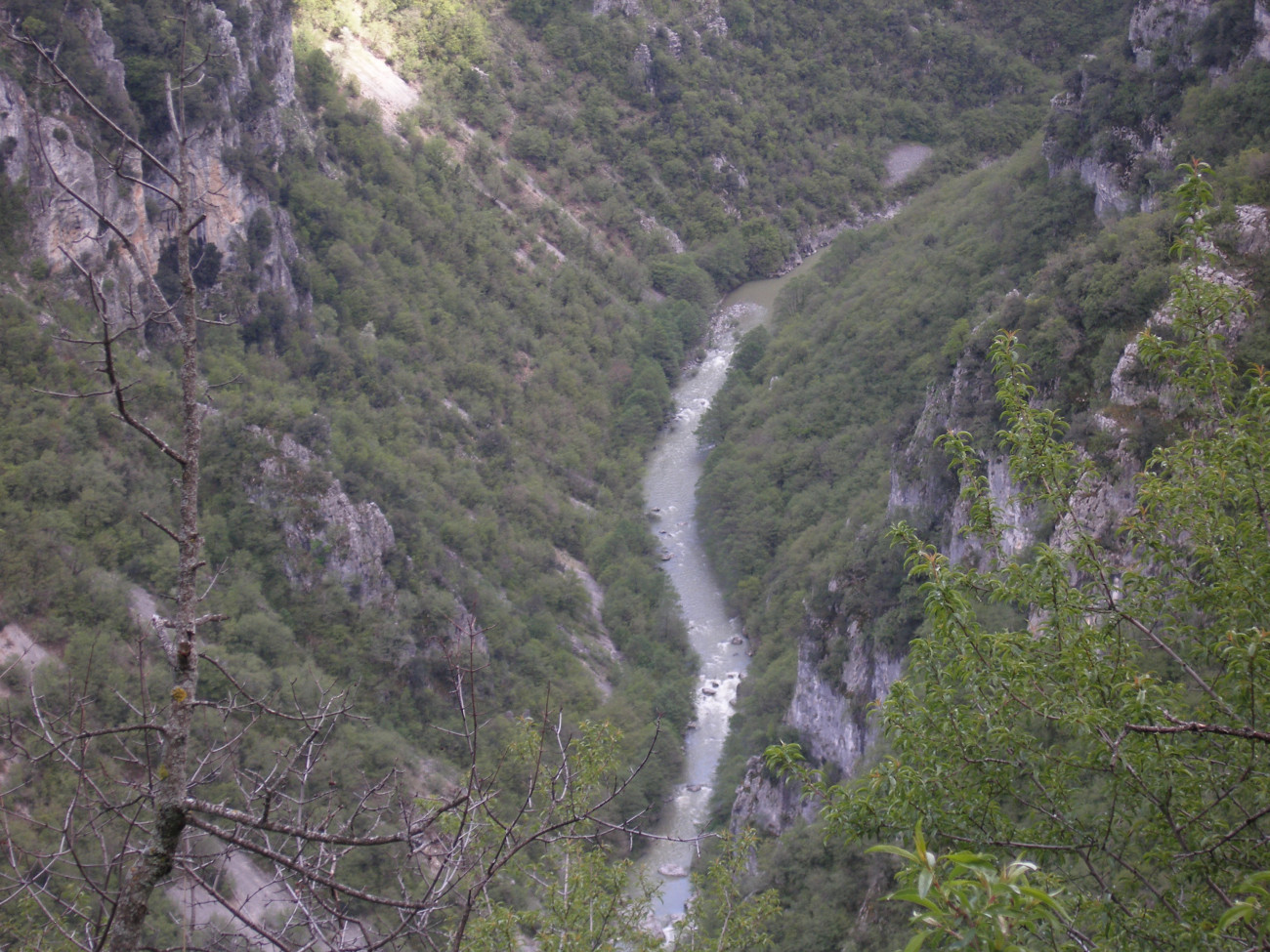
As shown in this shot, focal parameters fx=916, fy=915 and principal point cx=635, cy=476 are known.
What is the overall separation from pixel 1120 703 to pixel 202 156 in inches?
1803

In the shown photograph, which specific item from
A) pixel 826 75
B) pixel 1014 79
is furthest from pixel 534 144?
pixel 1014 79

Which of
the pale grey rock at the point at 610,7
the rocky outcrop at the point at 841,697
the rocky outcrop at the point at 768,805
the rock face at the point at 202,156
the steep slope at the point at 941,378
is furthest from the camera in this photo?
the pale grey rock at the point at 610,7

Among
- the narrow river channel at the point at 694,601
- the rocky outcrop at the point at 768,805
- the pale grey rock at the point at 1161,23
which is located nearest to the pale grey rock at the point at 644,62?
the narrow river channel at the point at 694,601

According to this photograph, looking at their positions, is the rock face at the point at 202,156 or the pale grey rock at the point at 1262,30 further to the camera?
the rock face at the point at 202,156

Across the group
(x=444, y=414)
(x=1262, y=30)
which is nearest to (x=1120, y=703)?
(x=1262, y=30)

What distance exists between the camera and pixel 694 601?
47938mm

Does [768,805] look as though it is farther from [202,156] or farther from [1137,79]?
[202,156]

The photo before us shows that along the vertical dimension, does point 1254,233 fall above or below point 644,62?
below

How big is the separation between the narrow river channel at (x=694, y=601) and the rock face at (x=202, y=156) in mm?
24238

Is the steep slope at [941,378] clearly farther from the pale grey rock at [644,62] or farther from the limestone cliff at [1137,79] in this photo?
the pale grey rock at [644,62]

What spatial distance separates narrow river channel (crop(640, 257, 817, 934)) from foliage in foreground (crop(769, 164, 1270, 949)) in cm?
647

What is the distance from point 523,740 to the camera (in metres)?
8.91

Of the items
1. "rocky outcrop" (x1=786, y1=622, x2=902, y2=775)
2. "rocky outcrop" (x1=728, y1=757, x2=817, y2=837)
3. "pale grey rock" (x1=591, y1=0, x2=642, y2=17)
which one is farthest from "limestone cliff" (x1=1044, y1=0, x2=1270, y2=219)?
"pale grey rock" (x1=591, y1=0, x2=642, y2=17)

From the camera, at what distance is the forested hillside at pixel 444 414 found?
941 cm
